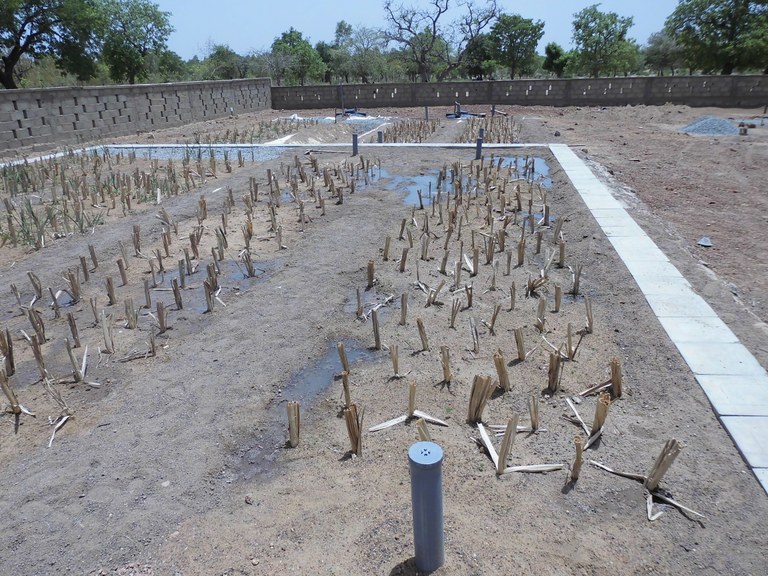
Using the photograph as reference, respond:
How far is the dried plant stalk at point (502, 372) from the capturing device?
352 centimetres

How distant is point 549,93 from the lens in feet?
85.7

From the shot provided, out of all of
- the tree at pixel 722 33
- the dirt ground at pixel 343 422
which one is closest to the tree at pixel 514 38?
the tree at pixel 722 33

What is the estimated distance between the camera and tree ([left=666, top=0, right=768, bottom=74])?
30.2 meters

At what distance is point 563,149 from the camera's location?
39.3 feet

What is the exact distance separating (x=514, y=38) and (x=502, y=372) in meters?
46.8

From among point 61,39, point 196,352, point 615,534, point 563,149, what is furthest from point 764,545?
point 61,39

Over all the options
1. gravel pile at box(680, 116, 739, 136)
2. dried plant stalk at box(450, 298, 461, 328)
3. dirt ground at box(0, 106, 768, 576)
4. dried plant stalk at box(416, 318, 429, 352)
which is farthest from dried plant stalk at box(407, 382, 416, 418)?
gravel pile at box(680, 116, 739, 136)

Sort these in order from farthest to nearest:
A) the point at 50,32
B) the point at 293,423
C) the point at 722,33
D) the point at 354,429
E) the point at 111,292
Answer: the point at 722,33, the point at 50,32, the point at 111,292, the point at 293,423, the point at 354,429

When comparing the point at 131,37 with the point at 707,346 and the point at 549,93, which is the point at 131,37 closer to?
the point at 549,93

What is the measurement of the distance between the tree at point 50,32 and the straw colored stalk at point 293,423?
25931 mm

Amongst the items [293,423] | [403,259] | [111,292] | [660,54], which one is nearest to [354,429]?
[293,423]

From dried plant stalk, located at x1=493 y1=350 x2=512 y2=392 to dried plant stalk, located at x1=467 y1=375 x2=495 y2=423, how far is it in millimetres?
228

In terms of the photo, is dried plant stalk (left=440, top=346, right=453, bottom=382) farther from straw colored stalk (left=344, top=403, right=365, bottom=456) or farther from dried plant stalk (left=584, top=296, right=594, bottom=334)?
dried plant stalk (left=584, top=296, right=594, bottom=334)

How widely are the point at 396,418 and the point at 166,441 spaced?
1377mm
